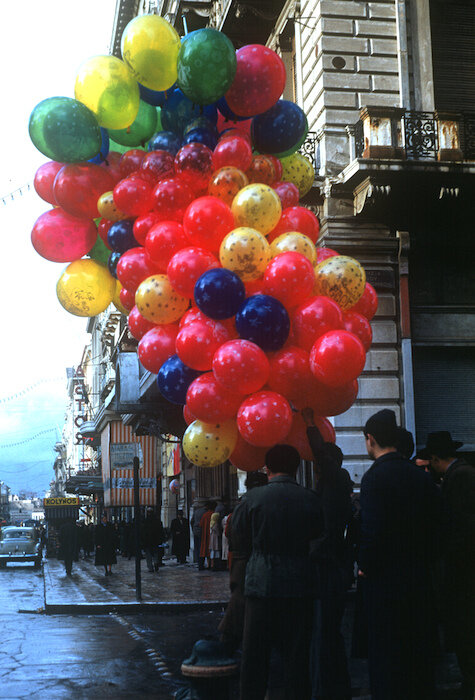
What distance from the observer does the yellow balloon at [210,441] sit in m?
7.23

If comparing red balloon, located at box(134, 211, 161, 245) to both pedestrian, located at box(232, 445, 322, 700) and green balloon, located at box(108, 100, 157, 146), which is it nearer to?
green balloon, located at box(108, 100, 157, 146)

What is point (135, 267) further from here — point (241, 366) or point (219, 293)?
point (241, 366)

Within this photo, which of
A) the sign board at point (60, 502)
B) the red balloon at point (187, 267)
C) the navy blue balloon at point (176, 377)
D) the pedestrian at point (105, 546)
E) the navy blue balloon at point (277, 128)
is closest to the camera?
the red balloon at point (187, 267)

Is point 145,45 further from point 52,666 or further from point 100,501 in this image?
point 100,501

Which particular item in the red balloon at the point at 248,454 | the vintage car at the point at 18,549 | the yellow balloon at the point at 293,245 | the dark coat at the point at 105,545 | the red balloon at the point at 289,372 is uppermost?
the yellow balloon at the point at 293,245

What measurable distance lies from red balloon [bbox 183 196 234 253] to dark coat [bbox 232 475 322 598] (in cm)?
252

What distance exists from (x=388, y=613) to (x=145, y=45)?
5.32 m

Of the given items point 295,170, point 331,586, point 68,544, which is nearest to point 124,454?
point 295,170

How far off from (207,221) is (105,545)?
1616cm

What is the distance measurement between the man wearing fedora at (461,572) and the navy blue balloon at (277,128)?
11.8ft

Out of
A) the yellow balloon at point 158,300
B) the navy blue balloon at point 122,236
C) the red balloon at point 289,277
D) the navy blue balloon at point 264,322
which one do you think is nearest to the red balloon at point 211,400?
the navy blue balloon at point 264,322

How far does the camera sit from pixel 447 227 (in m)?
16.4

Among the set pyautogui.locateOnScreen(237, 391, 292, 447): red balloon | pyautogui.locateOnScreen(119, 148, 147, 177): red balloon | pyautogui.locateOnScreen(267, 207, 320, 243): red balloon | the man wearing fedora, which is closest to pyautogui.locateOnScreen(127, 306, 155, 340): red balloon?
pyautogui.locateOnScreen(119, 148, 147, 177): red balloon

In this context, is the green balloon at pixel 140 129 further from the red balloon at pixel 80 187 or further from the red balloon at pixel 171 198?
the red balloon at pixel 171 198
